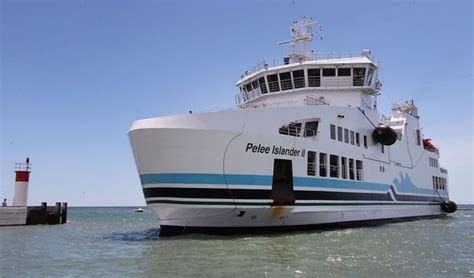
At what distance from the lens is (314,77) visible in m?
20.5

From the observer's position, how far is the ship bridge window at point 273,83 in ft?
68.5

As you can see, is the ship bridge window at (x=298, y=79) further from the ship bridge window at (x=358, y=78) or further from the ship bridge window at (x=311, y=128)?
the ship bridge window at (x=311, y=128)

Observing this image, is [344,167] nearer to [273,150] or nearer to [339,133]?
[339,133]

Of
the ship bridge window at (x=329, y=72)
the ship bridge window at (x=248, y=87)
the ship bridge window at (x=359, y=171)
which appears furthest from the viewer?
the ship bridge window at (x=248, y=87)

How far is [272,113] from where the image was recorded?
15.1 meters

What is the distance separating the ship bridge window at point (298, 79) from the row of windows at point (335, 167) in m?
4.27

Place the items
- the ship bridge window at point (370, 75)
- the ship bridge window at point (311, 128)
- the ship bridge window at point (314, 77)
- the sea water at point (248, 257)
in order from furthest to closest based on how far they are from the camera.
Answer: the ship bridge window at point (370, 75) < the ship bridge window at point (314, 77) < the ship bridge window at point (311, 128) < the sea water at point (248, 257)

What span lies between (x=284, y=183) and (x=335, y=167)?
329cm

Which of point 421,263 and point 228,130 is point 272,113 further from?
point 421,263

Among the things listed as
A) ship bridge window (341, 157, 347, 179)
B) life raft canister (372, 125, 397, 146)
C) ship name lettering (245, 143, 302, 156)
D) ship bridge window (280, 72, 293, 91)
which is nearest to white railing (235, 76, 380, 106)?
ship bridge window (280, 72, 293, 91)

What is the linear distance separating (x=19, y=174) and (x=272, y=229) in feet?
59.6

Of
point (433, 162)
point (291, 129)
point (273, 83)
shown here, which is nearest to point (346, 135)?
point (291, 129)

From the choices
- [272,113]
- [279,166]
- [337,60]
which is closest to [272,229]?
[279,166]

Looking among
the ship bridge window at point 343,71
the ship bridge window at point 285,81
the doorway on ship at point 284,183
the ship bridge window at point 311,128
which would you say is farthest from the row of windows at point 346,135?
the ship bridge window at point 285,81
